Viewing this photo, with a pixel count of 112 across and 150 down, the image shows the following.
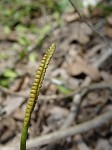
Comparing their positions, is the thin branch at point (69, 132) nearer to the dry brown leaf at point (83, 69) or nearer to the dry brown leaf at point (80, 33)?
the dry brown leaf at point (83, 69)

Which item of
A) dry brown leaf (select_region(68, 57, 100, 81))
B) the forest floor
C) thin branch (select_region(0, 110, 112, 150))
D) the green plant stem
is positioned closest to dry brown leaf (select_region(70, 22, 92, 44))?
the forest floor

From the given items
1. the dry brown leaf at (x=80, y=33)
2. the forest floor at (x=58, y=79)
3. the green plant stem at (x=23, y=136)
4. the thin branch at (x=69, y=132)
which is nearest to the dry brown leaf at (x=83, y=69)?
the forest floor at (x=58, y=79)

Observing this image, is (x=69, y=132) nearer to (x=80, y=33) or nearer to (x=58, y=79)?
(x=58, y=79)

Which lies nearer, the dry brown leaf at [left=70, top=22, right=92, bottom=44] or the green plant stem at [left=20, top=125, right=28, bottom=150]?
the green plant stem at [left=20, top=125, right=28, bottom=150]

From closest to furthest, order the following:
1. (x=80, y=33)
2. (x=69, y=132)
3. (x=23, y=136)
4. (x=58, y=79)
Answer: (x=23, y=136), (x=69, y=132), (x=58, y=79), (x=80, y=33)

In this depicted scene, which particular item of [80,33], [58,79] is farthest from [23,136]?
[80,33]

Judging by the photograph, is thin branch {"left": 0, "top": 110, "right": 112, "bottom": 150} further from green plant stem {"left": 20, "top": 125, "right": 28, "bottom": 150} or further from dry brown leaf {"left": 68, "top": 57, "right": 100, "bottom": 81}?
green plant stem {"left": 20, "top": 125, "right": 28, "bottom": 150}

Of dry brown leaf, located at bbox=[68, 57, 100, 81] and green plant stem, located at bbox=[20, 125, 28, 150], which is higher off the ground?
green plant stem, located at bbox=[20, 125, 28, 150]

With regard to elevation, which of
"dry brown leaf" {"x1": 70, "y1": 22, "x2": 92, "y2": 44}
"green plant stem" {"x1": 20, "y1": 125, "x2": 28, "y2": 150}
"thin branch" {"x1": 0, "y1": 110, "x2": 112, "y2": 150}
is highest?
"green plant stem" {"x1": 20, "y1": 125, "x2": 28, "y2": 150}
